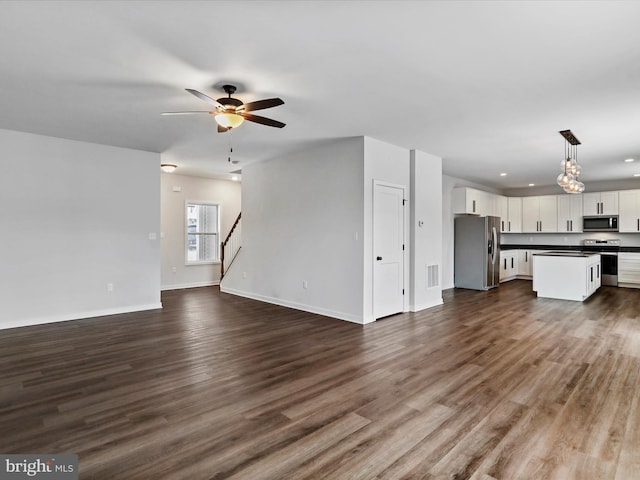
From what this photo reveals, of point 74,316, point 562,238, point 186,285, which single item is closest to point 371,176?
point 74,316

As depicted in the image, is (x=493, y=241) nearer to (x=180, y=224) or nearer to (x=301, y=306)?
(x=301, y=306)

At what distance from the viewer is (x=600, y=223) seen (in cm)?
919

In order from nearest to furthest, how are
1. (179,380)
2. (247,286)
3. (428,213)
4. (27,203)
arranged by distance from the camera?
(179,380) < (27,203) < (428,213) < (247,286)

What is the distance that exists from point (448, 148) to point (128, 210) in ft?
18.6

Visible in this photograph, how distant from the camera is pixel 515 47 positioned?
2.80 m

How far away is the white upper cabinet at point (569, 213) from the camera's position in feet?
31.3

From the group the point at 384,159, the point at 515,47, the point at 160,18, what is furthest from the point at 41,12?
the point at 384,159

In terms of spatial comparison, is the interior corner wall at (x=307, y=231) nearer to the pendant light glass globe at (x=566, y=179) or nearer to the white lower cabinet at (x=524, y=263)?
the pendant light glass globe at (x=566, y=179)

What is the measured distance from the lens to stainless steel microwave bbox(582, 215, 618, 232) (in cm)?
899

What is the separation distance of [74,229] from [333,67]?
490cm

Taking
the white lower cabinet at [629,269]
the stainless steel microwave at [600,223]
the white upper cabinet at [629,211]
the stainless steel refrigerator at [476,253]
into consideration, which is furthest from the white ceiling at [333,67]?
the white lower cabinet at [629,269]

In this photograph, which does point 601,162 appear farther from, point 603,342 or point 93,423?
point 93,423

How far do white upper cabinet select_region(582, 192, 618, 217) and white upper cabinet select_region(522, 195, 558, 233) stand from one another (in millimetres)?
684

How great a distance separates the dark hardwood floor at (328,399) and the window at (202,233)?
167 inches
